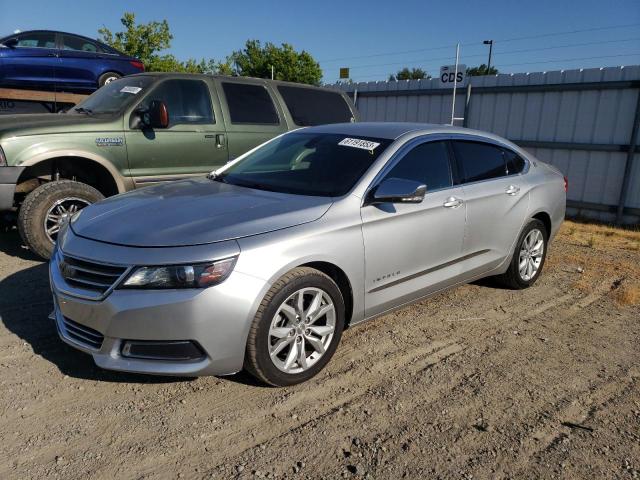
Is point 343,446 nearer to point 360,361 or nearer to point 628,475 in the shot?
point 360,361

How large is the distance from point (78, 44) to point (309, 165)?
308 inches

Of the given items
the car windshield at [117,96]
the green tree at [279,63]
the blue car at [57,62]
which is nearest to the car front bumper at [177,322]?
the car windshield at [117,96]

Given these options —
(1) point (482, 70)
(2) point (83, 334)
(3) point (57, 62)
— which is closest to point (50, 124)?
(2) point (83, 334)

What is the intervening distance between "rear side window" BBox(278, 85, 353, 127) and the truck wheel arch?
98.9 inches

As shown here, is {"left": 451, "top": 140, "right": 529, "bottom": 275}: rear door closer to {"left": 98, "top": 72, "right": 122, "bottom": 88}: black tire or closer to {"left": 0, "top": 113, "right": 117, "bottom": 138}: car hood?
{"left": 0, "top": 113, "right": 117, "bottom": 138}: car hood

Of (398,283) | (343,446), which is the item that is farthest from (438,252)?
(343,446)

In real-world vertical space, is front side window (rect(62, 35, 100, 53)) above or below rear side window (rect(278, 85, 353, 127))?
above

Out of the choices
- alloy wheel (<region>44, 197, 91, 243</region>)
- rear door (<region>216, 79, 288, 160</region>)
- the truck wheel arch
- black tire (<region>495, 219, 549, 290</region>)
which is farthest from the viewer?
rear door (<region>216, 79, 288, 160</region>)

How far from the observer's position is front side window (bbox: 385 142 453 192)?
3.97m

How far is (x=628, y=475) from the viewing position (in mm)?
2561

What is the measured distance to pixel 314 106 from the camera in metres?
7.41

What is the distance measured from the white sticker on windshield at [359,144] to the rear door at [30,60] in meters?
7.18

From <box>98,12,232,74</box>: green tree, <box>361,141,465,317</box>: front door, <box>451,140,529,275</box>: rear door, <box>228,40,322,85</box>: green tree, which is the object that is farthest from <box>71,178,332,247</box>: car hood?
<box>228,40,322,85</box>: green tree

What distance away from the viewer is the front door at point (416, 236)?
3.59m
